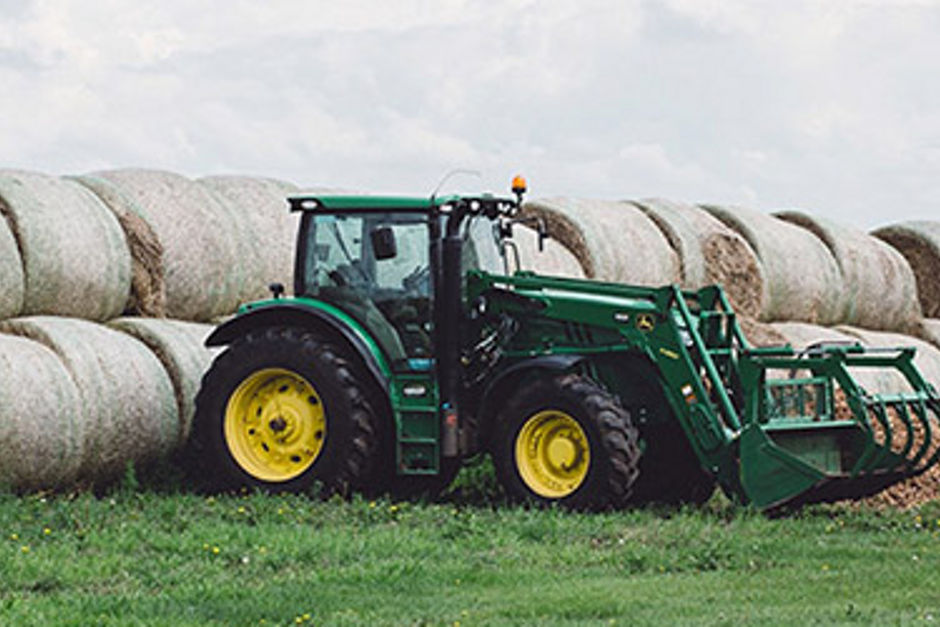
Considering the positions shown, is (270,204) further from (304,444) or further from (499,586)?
(499,586)

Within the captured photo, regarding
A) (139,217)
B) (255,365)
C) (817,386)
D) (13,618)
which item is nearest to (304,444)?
(255,365)

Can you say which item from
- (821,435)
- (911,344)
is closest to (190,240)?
(821,435)

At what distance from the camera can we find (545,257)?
1738 centimetres

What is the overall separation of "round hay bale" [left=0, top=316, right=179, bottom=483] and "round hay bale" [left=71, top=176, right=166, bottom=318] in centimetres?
85

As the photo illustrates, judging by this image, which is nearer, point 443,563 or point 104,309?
point 443,563

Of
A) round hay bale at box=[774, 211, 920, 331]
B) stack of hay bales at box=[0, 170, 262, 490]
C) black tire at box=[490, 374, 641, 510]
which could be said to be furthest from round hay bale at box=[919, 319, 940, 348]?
black tire at box=[490, 374, 641, 510]

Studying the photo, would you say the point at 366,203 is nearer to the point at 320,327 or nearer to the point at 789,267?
the point at 320,327

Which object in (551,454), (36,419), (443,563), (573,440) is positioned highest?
(36,419)

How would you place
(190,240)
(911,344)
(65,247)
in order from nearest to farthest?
(65,247)
(190,240)
(911,344)

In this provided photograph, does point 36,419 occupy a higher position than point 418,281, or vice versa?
point 418,281

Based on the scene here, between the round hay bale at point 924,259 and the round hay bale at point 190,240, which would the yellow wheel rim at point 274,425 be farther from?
the round hay bale at point 924,259

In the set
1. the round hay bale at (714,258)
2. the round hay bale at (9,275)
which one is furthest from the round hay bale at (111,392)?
the round hay bale at (714,258)

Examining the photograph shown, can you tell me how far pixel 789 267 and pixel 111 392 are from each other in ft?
31.1

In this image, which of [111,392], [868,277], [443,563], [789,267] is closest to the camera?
[443,563]
